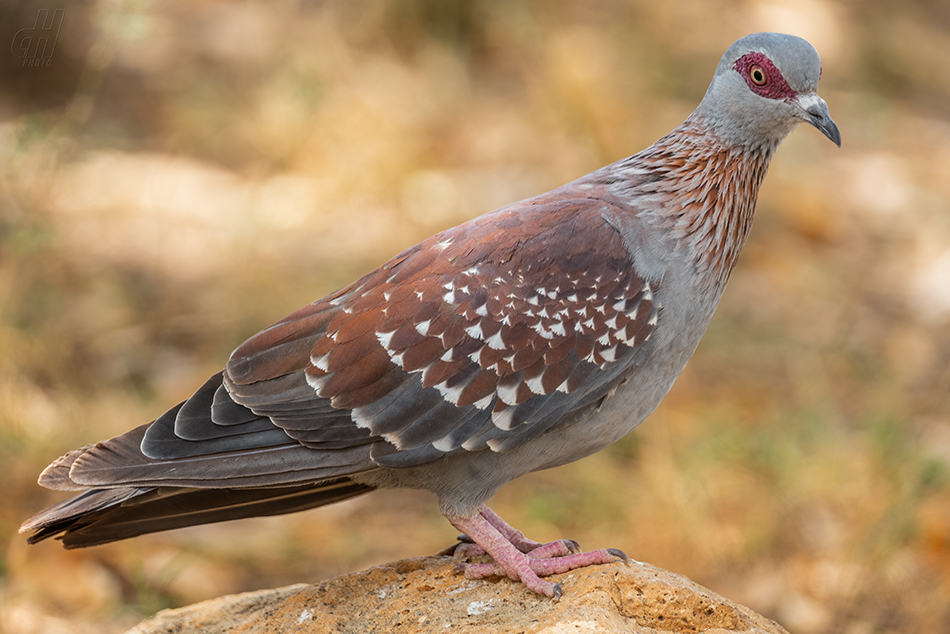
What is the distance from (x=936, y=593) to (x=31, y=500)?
5.50 m

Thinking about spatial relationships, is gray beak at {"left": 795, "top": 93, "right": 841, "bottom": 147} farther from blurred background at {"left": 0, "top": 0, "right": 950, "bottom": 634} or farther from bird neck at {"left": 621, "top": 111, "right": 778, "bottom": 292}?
blurred background at {"left": 0, "top": 0, "right": 950, "bottom": 634}

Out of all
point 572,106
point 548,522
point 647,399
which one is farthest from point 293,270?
point 647,399

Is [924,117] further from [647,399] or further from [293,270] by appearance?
[647,399]

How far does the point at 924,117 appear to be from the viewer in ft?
38.3

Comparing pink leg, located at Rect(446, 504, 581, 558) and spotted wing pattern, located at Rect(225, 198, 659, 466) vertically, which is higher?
spotted wing pattern, located at Rect(225, 198, 659, 466)

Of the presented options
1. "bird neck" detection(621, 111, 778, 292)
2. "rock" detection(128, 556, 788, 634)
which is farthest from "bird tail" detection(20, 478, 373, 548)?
"bird neck" detection(621, 111, 778, 292)

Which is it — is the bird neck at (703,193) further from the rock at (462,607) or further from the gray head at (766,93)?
the rock at (462,607)

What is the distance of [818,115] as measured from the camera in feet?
11.9

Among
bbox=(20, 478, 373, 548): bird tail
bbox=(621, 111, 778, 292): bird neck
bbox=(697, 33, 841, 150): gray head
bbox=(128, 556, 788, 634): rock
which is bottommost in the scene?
bbox=(128, 556, 788, 634): rock

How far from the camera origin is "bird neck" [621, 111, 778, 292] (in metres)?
3.85

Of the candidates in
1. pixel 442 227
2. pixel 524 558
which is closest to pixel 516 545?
pixel 524 558

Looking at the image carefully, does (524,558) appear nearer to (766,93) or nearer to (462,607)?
(462,607)

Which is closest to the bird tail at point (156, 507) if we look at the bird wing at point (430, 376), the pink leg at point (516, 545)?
the bird wing at point (430, 376)

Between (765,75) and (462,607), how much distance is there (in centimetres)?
236
